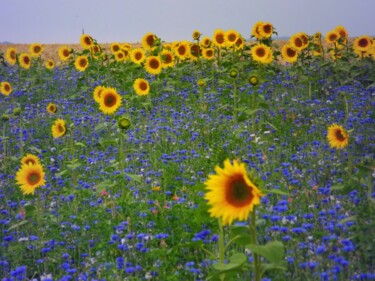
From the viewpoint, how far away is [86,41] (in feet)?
34.5

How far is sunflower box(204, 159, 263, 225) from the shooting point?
8.34ft

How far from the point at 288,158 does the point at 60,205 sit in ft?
8.47

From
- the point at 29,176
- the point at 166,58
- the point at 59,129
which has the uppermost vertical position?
the point at 166,58

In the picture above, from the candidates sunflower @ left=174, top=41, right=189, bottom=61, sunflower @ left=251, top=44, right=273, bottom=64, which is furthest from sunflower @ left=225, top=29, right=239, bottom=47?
sunflower @ left=251, top=44, right=273, bottom=64

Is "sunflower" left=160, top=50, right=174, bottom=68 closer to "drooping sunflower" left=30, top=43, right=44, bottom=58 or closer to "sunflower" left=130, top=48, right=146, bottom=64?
"sunflower" left=130, top=48, right=146, bottom=64

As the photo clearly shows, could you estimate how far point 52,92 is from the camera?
39.7ft

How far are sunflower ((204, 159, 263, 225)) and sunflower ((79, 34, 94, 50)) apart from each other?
27.4 feet

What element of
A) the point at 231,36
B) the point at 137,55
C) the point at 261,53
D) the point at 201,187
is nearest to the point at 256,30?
the point at 231,36

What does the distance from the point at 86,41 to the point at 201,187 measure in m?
8.37

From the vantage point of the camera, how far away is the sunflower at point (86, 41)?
34.1ft

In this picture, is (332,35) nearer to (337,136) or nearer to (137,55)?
(137,55)

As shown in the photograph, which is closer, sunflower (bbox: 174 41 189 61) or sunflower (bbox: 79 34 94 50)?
sunflower (bbox: 79 34 94 50)

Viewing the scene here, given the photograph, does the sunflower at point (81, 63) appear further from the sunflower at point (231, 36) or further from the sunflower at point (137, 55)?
the sunflower at point (231, 36)

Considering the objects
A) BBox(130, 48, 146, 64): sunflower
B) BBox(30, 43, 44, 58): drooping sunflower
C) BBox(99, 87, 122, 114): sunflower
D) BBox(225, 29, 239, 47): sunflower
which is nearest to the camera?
BBox(99, 87, 122, 114): sunflower
